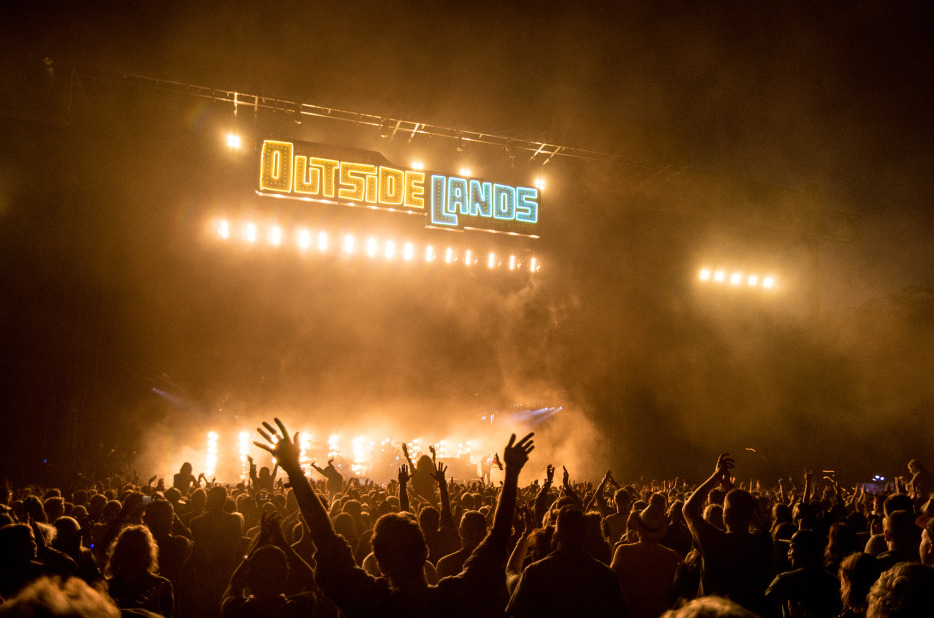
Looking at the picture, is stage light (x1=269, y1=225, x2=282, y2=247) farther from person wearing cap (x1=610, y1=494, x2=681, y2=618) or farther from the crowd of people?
person wearing cap (x1=610, y1=494, x2=681, y2=618)

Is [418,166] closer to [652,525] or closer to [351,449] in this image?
[351,449]

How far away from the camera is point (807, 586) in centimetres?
306

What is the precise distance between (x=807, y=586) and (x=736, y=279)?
18.3m

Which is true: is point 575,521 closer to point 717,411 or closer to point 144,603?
point 144,603

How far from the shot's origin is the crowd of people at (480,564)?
2.18m

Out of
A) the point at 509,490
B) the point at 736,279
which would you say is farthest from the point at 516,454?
the point at 736,279

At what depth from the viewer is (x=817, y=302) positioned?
20109mm

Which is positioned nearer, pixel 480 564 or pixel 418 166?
pixel 480 564

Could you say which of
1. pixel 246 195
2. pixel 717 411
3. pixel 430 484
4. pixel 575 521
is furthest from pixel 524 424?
pixel 575 521

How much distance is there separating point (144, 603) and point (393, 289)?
1490cm

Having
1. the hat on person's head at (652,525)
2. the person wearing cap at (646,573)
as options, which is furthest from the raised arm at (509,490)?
the hat on person's head at (652,525)

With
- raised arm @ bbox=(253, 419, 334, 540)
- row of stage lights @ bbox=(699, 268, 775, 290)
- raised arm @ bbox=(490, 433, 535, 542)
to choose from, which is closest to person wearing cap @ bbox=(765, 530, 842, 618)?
raised arm @ bbox=(490, 433, 535, 542)

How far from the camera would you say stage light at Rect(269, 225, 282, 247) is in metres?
15.5

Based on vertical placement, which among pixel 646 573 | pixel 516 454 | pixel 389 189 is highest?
pixel 389 189
